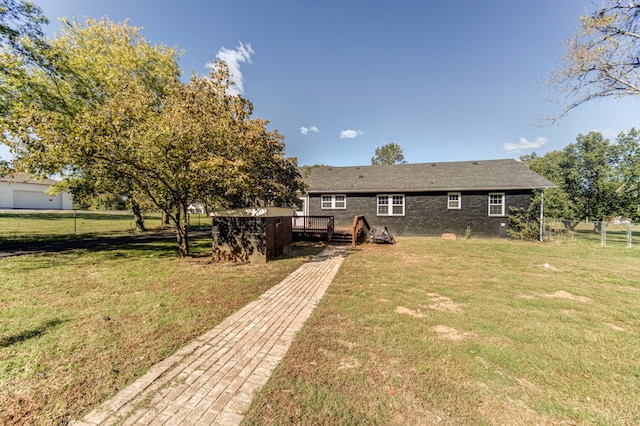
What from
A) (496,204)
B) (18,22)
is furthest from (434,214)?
(18,22)

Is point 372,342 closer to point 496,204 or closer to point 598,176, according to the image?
point 496,204

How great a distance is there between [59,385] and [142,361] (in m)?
0.67

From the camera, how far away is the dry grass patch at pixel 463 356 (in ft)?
7.22

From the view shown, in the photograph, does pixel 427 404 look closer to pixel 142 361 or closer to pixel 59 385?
pixel 142 361

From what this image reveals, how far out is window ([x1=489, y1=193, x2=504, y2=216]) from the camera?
14.8m

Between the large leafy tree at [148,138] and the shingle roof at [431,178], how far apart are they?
5644mm

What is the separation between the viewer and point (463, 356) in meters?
3.03

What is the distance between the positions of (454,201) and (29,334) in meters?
17.5

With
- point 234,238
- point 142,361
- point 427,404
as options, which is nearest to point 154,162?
point 234,238

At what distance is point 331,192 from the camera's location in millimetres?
17172

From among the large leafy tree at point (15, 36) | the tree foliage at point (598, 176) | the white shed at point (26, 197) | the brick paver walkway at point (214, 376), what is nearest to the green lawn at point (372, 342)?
the brick paver walkway at point (214, 376)

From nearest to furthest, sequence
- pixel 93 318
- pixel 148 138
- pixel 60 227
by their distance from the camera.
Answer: pixel 93 318, pixel 148 138, pixel 60 227

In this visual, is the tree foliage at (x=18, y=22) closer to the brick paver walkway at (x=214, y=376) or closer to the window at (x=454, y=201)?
the brick paver walkway at (x=214, y=376)

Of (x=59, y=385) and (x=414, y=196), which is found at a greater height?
(x=414, y=196)
